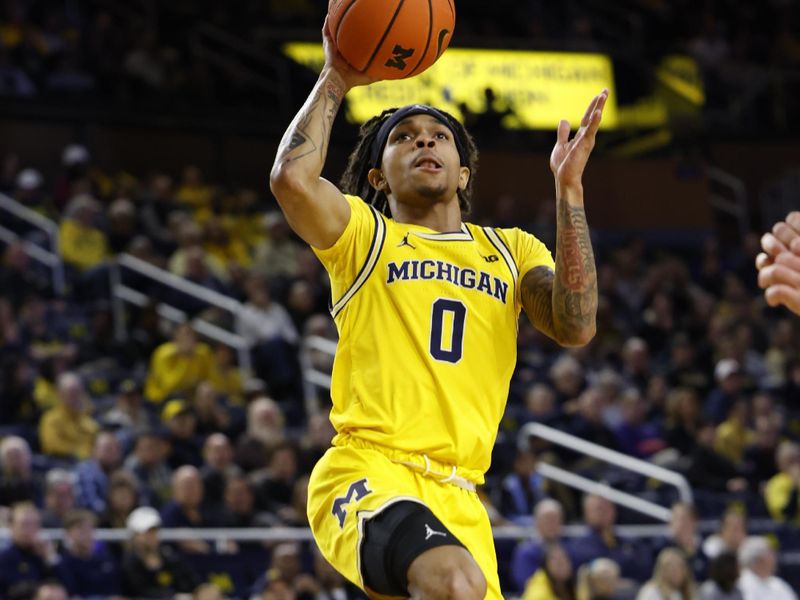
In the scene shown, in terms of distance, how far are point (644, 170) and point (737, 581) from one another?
10.6 m

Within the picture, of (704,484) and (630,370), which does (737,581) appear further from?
(630,370)

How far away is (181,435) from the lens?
11.5 m

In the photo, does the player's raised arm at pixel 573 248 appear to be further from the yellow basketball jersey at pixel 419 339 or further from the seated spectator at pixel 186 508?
the seated spectator at pixel 186 508

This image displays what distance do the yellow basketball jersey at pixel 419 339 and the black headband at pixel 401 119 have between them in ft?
1.13

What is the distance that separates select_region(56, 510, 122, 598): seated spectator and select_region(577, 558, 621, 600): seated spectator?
315 centimetres

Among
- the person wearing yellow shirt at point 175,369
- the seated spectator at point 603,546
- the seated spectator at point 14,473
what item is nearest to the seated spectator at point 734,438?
the seated spectator at point 603,546

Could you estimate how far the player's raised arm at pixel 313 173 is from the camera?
4.87 meters

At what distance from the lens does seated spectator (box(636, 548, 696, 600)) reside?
10.7 meters

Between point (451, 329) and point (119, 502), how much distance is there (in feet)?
18.5

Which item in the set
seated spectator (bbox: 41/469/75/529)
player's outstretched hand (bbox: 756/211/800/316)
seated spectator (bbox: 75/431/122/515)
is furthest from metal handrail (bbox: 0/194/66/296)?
player's outstretched hand (bbox: 756/211/800/316)

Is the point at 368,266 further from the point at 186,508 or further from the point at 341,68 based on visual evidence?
the point at 186,508

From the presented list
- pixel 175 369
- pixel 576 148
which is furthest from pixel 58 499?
pixel 576 148

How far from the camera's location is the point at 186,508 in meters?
10.5

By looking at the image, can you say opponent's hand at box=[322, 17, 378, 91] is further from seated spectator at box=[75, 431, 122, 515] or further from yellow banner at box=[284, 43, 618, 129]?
yellow banner at box=[284, 43, 618, 129]
